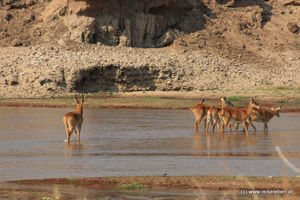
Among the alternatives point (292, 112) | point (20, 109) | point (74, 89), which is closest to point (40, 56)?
point (74, 89)

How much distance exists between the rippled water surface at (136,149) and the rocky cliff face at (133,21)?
63.8 ft

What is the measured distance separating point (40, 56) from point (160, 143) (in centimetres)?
2390

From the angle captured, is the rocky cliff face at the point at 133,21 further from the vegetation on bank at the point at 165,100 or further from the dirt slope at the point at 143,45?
the vegetation on bank at the point at 165,100

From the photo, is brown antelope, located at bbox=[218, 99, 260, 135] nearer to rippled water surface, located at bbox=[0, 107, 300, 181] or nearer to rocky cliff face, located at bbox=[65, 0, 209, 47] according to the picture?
rippled water surface, located at bbox=[0, 107, 300, 181]

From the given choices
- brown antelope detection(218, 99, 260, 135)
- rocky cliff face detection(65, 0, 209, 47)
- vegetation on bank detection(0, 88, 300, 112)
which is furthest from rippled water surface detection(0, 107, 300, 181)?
rocky cliff face detection(65, 0, 209, 47)

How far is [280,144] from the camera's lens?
16.4 meters

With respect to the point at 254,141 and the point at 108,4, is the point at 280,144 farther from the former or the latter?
the point at 108,4

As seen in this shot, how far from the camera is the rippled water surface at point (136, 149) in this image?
12016mm

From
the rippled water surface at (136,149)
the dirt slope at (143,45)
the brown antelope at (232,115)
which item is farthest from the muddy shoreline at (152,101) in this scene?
the brown antelope at (232,115)

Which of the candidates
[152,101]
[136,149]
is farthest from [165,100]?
[136,149]

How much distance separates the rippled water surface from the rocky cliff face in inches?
766

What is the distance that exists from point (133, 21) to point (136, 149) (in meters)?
30.7

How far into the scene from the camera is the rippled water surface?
12.0m

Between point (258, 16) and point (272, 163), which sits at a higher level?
point (258, 16)
